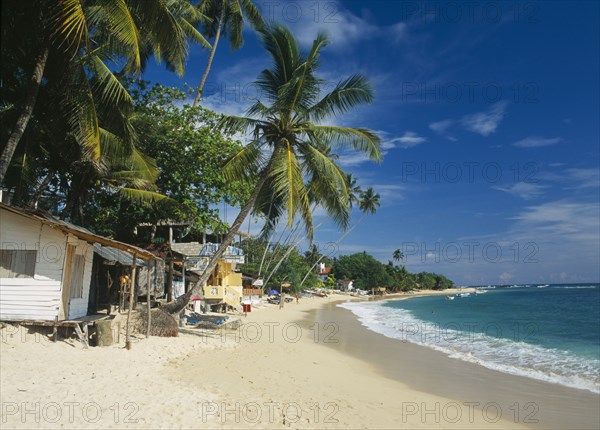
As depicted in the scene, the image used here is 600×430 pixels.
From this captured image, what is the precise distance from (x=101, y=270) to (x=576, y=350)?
20933mm

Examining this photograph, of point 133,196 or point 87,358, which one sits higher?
point 133,196

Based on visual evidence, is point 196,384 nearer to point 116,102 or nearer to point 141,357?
point 141,357

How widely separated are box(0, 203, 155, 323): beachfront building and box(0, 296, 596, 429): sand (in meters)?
0.67

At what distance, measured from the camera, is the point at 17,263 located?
10156 mm

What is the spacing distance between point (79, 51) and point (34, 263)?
206 inches

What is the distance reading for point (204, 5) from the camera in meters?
20.9

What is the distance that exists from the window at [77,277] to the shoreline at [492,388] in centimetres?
875

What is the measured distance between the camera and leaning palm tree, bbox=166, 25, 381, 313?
12.7m

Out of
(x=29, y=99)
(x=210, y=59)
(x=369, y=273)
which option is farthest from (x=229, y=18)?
(x=369, y=273)

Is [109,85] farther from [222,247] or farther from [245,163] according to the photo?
[222,247]

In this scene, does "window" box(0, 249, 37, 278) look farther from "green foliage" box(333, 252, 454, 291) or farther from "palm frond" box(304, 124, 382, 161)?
"green foliage" box(333, 252, 454, 291)

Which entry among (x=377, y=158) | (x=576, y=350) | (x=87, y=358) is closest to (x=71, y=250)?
(x=87, y=358)

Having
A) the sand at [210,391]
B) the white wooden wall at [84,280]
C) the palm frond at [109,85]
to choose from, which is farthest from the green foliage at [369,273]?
the palm frond at [109,85]

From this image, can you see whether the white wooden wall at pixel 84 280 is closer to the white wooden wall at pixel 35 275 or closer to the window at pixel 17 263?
the white wooden wall at pixel 35 275
